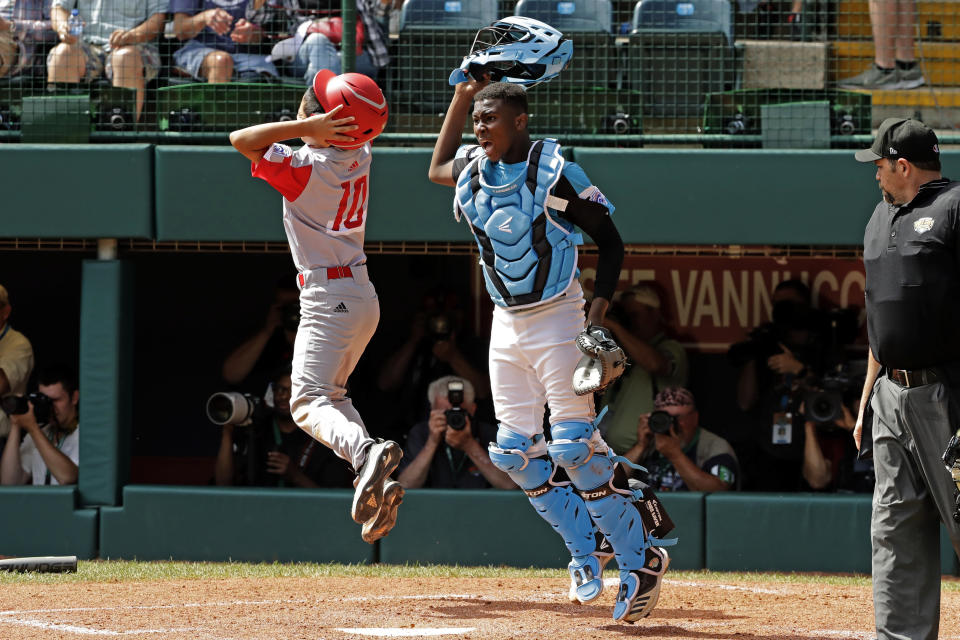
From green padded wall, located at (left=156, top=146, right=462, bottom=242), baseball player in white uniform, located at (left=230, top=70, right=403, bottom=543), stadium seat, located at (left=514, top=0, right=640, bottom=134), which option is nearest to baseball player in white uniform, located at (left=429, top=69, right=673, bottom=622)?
baseball player in white uniform, located at (left=230, top=70, right=403, bottom=543)

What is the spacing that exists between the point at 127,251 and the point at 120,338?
0.77m

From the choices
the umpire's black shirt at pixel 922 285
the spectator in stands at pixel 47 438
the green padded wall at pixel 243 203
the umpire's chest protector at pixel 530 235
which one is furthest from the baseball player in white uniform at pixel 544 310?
the spectator in stands at pixel 47 438

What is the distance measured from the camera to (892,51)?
8.68 meters

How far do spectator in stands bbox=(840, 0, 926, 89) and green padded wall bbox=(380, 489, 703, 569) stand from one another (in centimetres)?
363

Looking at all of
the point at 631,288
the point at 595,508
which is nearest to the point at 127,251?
the point at 631,288

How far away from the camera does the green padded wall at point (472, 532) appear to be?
768 cm

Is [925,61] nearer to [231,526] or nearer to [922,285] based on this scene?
[922,285]

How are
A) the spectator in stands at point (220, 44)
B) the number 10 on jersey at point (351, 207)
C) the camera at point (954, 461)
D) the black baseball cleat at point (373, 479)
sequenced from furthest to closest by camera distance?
the spectator in stands at point (220, 44), the number 10 on jersey at point (351, 207), the black baseball cleat at point (373, 479), the camera at point (954, 461)

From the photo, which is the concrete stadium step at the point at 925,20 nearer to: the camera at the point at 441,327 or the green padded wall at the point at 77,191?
the camera at the point at 441,327

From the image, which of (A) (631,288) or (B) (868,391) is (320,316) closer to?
(B) (868,391)

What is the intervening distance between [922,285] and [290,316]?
4991mm

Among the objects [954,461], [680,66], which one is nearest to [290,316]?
[680,66]

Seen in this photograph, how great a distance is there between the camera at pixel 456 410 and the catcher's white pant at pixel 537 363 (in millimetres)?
2468

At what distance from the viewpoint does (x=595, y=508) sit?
5.11m
